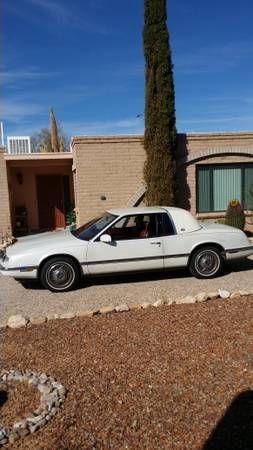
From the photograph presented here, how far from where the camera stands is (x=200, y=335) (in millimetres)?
4855

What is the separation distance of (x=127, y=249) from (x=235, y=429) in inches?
175

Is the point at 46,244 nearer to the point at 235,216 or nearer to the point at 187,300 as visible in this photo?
the point at 187,300

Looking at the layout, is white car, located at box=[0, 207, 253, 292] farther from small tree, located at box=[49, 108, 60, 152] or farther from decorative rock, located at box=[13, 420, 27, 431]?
small tree, located at box=[49, 108, 60, 152]

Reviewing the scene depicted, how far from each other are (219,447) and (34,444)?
1.37 metres

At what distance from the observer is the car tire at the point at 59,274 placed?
712 centimetres

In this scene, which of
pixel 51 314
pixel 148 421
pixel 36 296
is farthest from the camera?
pixel 36 296

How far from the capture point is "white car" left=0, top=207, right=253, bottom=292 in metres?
7.10

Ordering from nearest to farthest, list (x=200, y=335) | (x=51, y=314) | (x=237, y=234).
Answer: (x=200, y=335) < (x=51, y=314) < (x=237, y=234)

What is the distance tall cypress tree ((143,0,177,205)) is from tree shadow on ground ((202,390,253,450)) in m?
9.29

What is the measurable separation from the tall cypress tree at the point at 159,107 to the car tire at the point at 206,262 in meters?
4.87

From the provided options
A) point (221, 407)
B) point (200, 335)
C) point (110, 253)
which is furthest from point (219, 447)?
point (110, 253)

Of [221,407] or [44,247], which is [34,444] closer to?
[221,407]

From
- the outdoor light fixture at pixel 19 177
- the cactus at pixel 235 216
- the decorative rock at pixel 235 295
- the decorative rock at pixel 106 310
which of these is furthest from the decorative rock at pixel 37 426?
the outdoor light fixture at pixel 19 177

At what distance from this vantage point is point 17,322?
5.45m
